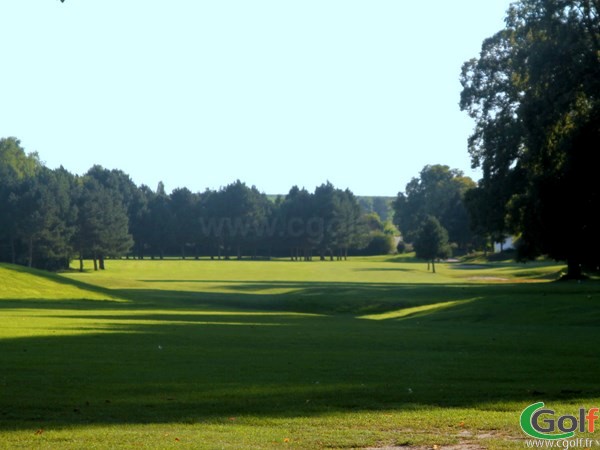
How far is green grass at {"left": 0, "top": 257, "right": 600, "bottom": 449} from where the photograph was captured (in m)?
13.8

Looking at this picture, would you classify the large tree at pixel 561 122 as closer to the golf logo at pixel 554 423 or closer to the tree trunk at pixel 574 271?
the tree trunk at pixel 574 271

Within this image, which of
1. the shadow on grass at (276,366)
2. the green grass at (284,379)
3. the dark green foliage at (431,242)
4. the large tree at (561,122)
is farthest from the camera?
the dark green foliage at (431,242)

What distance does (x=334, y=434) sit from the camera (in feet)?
44.6

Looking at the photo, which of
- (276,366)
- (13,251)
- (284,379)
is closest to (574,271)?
(276,366)

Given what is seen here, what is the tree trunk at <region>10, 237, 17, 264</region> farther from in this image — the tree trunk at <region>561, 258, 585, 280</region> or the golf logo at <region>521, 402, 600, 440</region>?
the golf logo at <region>521, 402, 600, 440</region>

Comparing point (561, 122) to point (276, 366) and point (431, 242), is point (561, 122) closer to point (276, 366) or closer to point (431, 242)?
point (276, 366)

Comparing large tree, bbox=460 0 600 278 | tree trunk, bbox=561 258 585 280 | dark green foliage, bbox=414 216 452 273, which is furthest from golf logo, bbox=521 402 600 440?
dark green foliage, bbox=414 216 452 273

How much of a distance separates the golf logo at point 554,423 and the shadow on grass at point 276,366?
1.74 meters

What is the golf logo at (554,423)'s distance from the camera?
13.1 meters

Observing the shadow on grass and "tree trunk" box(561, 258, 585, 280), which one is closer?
the shadow on grass

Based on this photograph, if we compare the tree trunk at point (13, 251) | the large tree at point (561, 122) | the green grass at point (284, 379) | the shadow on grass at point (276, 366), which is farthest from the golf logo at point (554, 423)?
the tree trunk at point (13, 251)

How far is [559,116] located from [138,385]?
3365 cm

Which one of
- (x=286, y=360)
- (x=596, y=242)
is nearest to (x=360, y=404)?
(x=286, y=360)

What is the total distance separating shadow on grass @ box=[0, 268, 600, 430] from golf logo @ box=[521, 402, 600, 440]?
5.72ft
